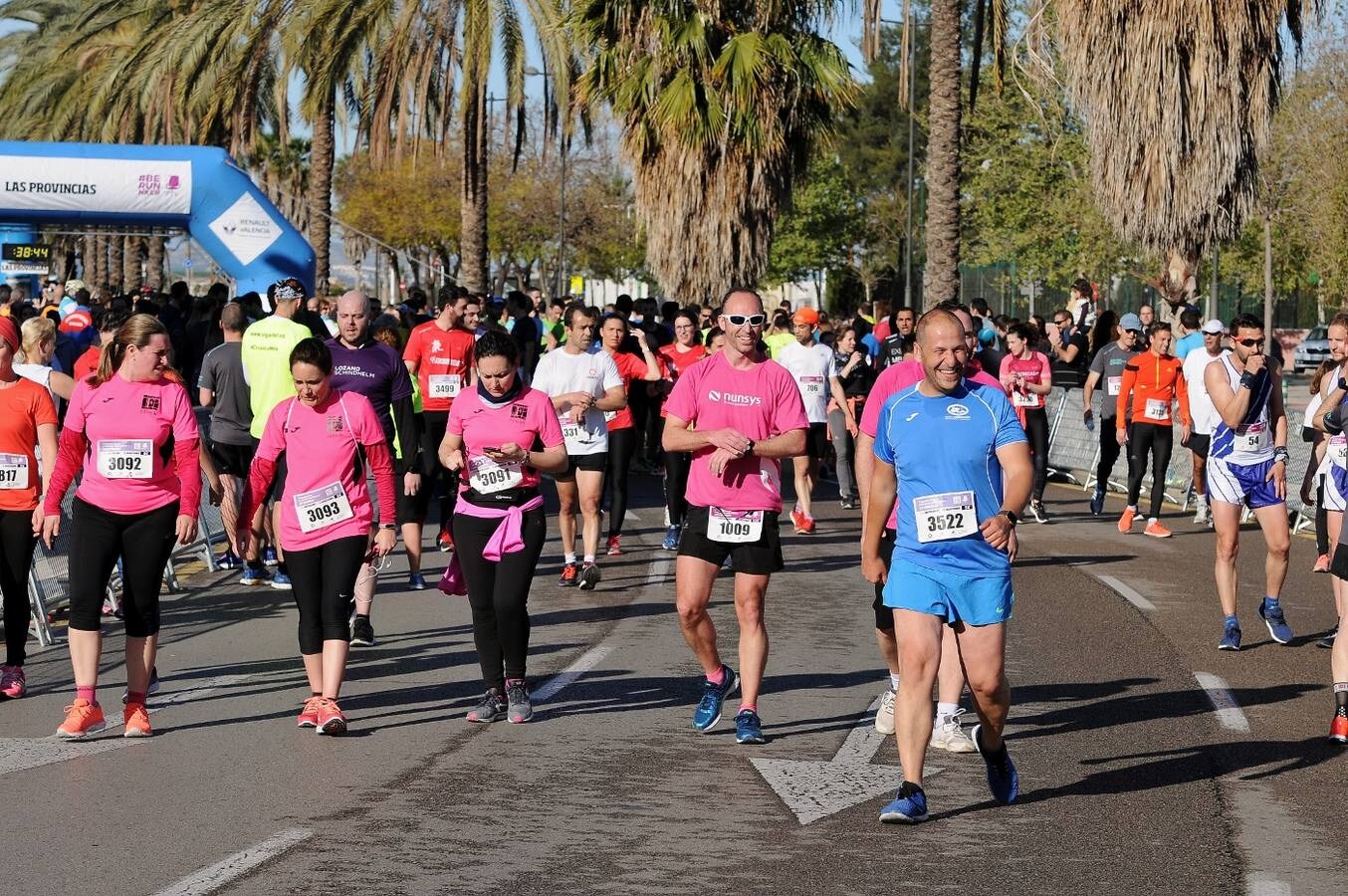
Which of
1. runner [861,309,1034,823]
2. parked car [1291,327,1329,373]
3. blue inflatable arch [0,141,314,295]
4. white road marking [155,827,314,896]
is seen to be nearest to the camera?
white road marking [155,827,314,896]

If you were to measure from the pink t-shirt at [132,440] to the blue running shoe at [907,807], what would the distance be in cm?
364

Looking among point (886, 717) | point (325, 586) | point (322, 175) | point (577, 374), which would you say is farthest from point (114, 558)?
point (322, 175)

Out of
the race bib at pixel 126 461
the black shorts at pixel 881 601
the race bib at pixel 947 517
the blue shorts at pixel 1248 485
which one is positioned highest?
the race bib at pixel 126 461

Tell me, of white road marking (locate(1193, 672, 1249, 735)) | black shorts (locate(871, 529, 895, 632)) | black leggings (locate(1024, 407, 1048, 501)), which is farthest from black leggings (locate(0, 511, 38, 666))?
black leggings (locate(1024, 407, 1048, 501))

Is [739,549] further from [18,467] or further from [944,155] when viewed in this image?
[944,155]

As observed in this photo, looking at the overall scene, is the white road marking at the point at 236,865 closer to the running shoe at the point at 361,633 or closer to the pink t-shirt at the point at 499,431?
the pink t-shirt at the point at 499,431

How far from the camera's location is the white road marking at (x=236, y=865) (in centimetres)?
579

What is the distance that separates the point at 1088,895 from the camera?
593 cm

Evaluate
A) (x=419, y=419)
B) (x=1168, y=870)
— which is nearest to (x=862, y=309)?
(x=419, y=419)

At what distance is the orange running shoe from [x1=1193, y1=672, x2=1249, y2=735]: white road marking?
202 inches

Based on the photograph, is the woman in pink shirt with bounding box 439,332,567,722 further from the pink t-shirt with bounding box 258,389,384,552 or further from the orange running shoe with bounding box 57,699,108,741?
the orange running shoe with bounding box 57,699,108,741

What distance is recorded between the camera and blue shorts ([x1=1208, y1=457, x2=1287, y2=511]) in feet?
36.8

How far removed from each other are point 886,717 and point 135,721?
336 cm

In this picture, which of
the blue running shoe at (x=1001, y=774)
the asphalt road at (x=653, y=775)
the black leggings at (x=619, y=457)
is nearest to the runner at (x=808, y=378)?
the black leggings at (x=619, y=457)
